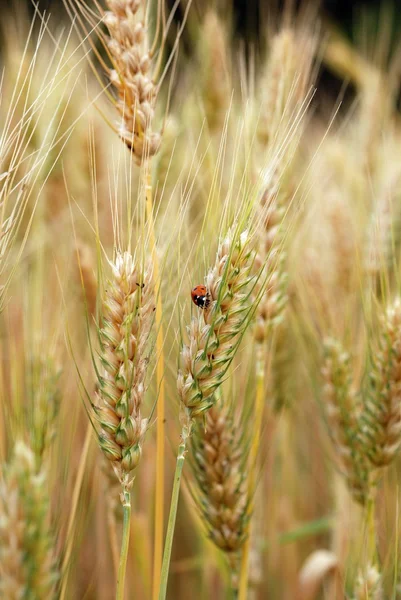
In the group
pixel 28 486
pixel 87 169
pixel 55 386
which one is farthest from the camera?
pixel 87 169

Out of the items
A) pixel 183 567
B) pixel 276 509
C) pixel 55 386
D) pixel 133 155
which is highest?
pixel 133 155

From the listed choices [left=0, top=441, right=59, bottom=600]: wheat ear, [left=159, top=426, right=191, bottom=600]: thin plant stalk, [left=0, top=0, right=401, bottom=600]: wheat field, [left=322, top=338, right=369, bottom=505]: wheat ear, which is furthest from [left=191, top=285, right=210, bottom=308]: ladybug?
[left=322, top=338, right=369, bottom=505]: wheat ear

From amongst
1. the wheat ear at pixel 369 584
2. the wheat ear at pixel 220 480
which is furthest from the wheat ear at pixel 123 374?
the wheat ear at pixel 369 584

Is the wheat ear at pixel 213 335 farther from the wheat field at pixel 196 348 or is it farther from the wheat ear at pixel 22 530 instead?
the wheat ear at pixel 22 530

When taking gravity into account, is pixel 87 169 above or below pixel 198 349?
above

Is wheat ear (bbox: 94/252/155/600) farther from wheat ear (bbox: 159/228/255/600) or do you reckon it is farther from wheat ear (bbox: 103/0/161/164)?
wheat ear (bbox: 103/0/161/164)

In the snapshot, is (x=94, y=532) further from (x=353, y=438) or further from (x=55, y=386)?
(x=353, y=438)

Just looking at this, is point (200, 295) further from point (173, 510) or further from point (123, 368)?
point (173, 510)

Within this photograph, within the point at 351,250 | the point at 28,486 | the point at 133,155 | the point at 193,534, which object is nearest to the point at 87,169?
the point at 351,250
